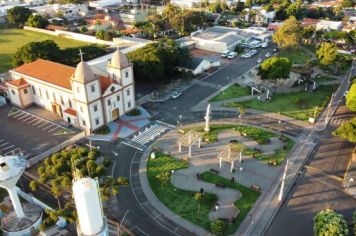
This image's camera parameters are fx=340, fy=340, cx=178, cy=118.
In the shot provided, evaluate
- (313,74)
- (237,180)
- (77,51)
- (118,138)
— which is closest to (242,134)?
(237,180)

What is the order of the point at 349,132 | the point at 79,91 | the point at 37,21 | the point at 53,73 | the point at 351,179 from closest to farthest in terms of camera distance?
the point at 351,179 < the point at 349,132 < the point at 79,91 < the point at 53,73 < the point at 37,21

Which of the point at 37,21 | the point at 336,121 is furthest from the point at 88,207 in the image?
the point at 37,21

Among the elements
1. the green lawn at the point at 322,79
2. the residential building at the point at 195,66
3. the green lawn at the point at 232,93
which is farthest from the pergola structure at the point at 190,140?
the green lawn at the point at 322,79

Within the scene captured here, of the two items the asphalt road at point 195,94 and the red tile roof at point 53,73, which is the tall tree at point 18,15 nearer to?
the red tile roof at point 53,73

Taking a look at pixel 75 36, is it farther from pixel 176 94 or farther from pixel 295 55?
pixel 295 55

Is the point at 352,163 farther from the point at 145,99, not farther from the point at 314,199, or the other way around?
the point at 145,99
